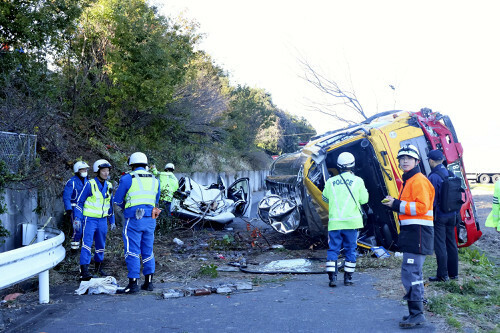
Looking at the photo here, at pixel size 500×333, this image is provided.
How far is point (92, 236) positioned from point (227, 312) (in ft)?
9.49

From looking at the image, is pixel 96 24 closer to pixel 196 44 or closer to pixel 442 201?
pixel 196 44

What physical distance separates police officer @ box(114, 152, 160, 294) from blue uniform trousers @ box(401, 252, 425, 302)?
10.7 ft

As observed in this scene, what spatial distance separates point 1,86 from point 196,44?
15.9 m

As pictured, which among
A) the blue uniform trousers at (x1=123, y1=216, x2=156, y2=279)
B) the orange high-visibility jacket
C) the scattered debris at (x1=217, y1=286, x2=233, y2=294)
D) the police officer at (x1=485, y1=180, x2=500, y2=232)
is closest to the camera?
the orange high-visibility jacket

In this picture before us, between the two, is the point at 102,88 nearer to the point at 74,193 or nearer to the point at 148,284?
the point at 74,193

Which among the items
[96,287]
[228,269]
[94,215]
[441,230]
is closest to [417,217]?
[441,230]

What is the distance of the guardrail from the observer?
436 centimetres

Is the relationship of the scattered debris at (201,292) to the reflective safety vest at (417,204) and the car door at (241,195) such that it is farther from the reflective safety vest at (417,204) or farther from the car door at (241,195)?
the car door at (241,195)

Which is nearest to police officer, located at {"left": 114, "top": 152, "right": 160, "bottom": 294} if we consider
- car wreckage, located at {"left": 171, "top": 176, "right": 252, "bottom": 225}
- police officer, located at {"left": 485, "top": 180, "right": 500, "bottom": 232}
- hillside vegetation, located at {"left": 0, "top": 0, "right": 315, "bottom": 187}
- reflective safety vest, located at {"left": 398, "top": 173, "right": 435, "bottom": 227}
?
hillside vegetation, located at {"left": 0, "top": 0, "right": 315, "bottom": 187}

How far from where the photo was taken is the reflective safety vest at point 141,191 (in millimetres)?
6258

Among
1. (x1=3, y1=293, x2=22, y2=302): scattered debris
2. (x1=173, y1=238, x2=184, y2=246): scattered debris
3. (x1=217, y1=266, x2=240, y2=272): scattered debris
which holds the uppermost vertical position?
(x1=3, y1=293, x2=22, y2=302): scattered debris

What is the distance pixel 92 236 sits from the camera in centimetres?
702

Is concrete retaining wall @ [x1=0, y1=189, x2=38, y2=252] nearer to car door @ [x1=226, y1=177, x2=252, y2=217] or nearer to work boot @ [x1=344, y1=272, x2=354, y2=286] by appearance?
work boot @ [x1=344, y1=272, x2=354, y2=286]

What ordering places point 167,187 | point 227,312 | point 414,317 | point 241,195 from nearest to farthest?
1. point 414,317
2. point 227,312
3. point 167,187
4. point 241,195
